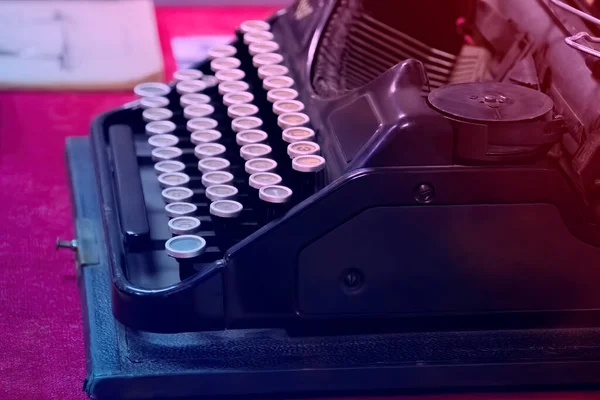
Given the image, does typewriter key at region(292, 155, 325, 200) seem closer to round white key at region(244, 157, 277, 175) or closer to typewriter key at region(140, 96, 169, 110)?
round white key at region(244, 157, 277, 175)

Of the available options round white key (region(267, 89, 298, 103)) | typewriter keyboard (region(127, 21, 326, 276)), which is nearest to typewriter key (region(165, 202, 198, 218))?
typewriter keyboard (region(127, 21, 326, 276))

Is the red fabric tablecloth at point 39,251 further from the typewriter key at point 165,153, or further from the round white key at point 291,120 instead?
the round white key at point 291,120

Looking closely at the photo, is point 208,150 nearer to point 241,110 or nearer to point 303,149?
point 241,110

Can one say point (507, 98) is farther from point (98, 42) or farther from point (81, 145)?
point (98, 42)

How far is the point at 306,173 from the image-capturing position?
1.12m

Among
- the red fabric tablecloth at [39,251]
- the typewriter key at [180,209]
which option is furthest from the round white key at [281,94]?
the red fabric tablecloth at [39,251]

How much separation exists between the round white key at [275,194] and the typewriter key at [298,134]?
0.34 feet

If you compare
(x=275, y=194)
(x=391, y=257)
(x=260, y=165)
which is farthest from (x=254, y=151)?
(x=391, y=257)

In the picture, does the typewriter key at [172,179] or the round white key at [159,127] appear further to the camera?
the round white key at [159,127]

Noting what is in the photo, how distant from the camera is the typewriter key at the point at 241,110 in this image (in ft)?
4.39

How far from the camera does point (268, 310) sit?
1.08m

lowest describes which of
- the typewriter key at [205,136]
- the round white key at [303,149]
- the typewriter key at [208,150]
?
the typewriter key at [208,150]

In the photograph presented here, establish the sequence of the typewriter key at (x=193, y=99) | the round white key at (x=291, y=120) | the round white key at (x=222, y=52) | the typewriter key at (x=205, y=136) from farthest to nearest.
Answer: the round white key at (x=222, y=52) < the typewriter key at (x=193, y=99) < the typewriter key at (x=205, y=136) < the round white key at (x=291, y=120)

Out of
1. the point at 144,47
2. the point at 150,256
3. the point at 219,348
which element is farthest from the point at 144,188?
the point at 144,47
